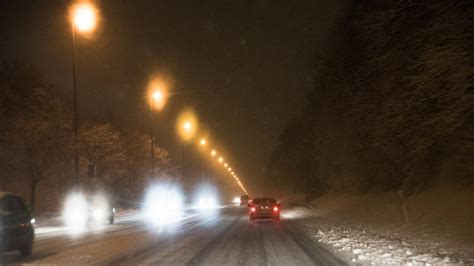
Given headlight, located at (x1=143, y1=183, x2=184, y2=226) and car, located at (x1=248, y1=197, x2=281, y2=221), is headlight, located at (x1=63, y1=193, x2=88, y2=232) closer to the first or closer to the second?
car, located at (x1=248, y1=197, x2=281, y2=221)

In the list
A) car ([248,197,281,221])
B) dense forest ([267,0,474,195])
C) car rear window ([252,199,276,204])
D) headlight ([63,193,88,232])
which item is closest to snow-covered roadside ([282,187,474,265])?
dense forest ([267,0,474,195])

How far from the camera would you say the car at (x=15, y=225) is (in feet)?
54.3

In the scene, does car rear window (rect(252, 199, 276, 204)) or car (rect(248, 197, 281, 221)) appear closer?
car (rect(248, 197, 281, 221))

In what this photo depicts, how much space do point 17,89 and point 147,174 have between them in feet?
82.8

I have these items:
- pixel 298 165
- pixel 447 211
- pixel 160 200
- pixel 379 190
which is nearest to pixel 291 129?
pixel 298 165

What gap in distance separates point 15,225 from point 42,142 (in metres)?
23.2

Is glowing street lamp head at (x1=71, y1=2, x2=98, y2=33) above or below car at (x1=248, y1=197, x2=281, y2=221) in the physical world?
above

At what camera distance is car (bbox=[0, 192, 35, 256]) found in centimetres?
1656

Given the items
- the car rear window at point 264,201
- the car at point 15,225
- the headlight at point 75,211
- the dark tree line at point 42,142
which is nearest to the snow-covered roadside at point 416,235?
the car rear window at point 264,201

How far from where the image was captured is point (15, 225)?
1717 centimetres

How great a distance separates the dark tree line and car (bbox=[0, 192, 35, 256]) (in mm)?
20845

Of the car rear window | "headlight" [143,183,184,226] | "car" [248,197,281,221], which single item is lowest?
"car" [248,197,281,221]

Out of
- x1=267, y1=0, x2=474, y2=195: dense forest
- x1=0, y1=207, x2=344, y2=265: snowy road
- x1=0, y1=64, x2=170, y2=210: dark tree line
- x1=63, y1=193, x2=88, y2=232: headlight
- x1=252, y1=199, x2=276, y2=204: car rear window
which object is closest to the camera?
x1=267, y1=0, x2=474, y2=195: dense forest

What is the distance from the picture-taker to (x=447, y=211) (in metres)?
23.0
